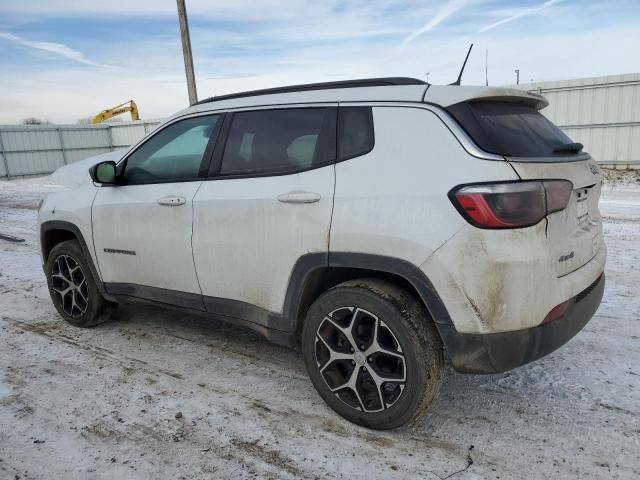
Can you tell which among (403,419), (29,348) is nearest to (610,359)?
(403,419)

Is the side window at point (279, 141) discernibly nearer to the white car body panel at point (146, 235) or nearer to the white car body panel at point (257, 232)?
the white car body panel at point (257, 232)

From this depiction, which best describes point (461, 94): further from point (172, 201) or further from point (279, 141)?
point (172, 201)

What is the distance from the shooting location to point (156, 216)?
3.56 meters

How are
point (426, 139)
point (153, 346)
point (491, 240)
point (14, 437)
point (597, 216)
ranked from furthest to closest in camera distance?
point (153, 346) → point (597, 216) → point (14, 437) → point (426, 139) → point (491, 240)

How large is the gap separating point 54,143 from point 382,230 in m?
25.3

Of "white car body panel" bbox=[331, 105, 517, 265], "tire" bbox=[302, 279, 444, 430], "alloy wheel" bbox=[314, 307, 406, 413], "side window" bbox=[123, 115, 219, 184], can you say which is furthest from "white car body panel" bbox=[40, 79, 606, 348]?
"alloy wheel" bbox=[314, 307, 406, 413]

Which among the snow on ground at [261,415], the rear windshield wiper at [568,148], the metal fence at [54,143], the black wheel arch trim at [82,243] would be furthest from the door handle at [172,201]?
the metal fence at [54,143]

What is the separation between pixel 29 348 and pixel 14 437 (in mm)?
1368

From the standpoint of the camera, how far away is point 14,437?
2775 millimetres

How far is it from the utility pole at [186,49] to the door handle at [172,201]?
12.5m

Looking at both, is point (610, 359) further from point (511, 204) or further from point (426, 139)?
point (426, 139)

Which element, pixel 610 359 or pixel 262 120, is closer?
pixel 262 120

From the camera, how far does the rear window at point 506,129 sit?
8.00 ft

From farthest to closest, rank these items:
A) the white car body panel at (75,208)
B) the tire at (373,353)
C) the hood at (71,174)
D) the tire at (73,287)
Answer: the hood at (71,174), the tire at (73,287), the white car body panel at (75,208), the tire at (373,353)
